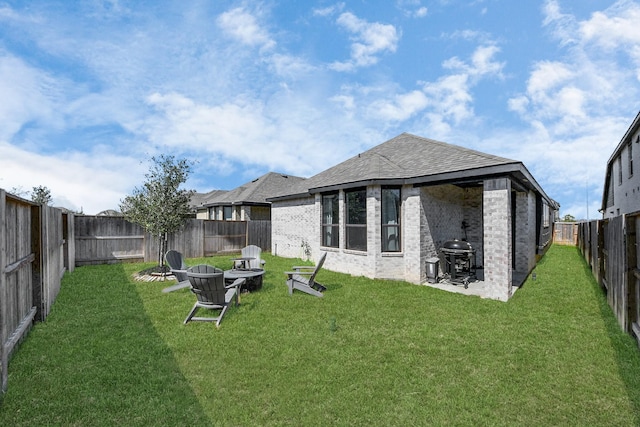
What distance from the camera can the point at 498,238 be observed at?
7574 millimetres

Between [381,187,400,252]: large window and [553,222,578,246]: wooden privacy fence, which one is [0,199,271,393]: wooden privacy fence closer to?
[381,187,400,252]: large window

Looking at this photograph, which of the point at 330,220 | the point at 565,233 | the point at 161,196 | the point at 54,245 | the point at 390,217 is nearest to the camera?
the point at 54,245

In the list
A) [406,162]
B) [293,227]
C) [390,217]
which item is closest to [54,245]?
[293,227]

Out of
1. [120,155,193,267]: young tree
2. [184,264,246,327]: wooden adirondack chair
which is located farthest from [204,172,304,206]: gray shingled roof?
[184,264,246,327]: wooden adirondack chair

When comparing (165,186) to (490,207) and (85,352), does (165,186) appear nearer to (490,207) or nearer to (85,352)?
(85,352)

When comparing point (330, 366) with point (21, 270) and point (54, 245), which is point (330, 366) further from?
point (54, 245)

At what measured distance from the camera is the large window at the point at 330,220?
11.5m

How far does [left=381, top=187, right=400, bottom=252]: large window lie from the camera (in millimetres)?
9930

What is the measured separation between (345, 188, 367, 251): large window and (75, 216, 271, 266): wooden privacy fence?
28.9 ft

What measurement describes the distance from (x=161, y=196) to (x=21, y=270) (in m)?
6.52

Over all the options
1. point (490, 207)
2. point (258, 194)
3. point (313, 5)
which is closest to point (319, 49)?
point (313, 5)

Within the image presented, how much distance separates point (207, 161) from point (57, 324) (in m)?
8.20

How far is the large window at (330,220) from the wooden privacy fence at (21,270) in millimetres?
8376

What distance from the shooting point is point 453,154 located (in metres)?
9.89
